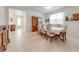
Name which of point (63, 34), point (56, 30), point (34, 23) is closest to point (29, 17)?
point (34, 23)

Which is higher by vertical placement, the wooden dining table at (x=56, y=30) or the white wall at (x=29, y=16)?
the white wall at (x=29, y=16)

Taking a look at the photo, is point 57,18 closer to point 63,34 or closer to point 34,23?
point 63,34

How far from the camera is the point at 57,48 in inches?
96.7

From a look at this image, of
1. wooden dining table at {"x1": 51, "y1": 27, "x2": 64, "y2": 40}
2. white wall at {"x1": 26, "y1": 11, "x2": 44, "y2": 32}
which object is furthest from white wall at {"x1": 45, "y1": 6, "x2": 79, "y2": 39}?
white wall at {"x1": 26, "y1": 11, "x2": 44, "y2": 32}

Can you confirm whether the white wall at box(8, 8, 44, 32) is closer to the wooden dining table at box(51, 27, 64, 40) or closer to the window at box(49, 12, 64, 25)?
the window at box(49, 12, 64, 25)

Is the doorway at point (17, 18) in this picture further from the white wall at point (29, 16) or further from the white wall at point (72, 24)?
the white wall at point (72, 24)

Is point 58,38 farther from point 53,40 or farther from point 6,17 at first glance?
point 6,17

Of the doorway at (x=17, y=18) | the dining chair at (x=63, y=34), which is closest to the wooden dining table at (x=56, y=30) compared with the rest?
the dining chair at (x=63, y=34)

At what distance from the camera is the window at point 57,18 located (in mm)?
2501

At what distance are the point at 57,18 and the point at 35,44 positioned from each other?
0.88 meters

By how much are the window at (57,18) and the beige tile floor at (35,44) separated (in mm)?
476
